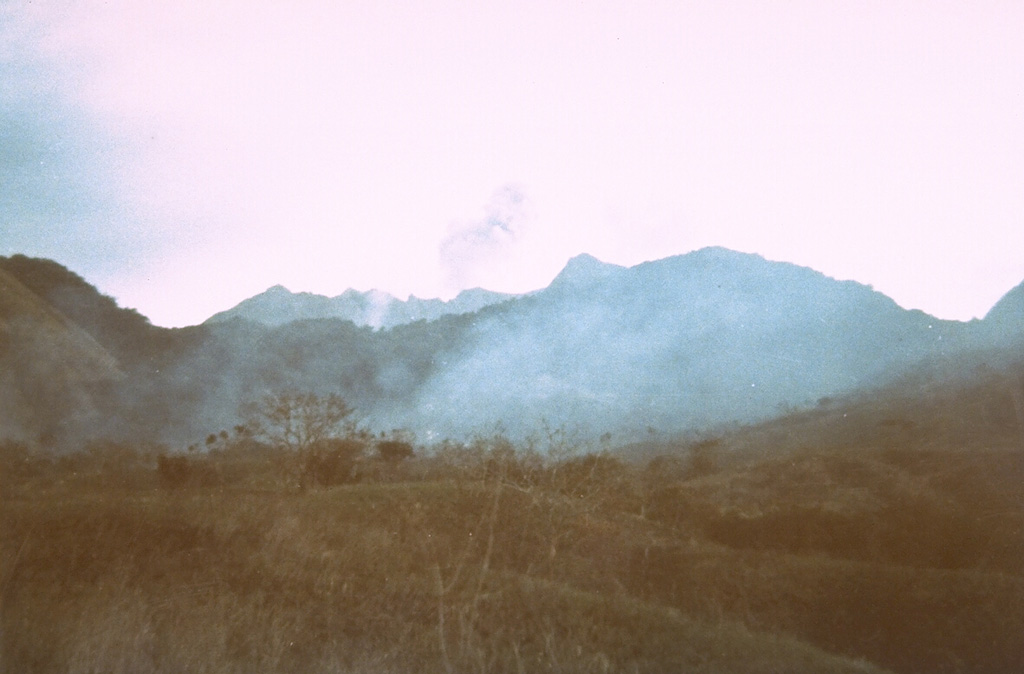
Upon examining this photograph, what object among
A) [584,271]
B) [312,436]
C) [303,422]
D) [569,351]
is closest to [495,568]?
[312,436]

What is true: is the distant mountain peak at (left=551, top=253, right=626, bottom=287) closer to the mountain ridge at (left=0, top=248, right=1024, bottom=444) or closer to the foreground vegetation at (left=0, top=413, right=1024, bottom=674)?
the mountain ridge at (left=0, top=248, right=1024, bottom=444)

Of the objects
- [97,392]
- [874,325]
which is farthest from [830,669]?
[874,325]

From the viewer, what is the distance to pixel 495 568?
41.5 ft

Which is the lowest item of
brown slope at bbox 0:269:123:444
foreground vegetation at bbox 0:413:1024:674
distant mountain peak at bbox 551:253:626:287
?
foreground vegetation at bbox 0:413:1024:674

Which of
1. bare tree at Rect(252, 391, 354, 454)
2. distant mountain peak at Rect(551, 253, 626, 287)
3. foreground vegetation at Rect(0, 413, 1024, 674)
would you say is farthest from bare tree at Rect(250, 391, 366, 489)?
distant mountain peak at Rect(551, 253, 626, 287)

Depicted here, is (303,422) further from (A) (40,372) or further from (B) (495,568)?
(A) (40,372)

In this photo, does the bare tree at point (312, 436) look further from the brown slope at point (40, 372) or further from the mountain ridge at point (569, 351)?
the brown slope at point (40, 372)

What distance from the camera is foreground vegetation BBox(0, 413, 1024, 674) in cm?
739

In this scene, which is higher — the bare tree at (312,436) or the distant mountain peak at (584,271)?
the distant mountain peak at (584,271)

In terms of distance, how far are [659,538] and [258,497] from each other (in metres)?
10.1

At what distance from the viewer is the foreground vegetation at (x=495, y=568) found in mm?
7391

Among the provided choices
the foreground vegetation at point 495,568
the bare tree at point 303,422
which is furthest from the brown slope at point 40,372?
the bare tree at point 303,422

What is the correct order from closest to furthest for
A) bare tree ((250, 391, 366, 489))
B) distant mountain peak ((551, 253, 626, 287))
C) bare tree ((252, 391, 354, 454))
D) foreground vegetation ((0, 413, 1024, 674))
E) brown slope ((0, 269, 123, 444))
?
foreground vegetation ((0, 413, 1024, 674)), bare tree ((250, 391, 366, 489)), bare tree ((252, 391, 354, 454)), brown slope ((0, 269, 123, 444)), distant mountain peak ((551, 253, 626, 287))

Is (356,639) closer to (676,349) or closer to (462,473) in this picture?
(462,473)
